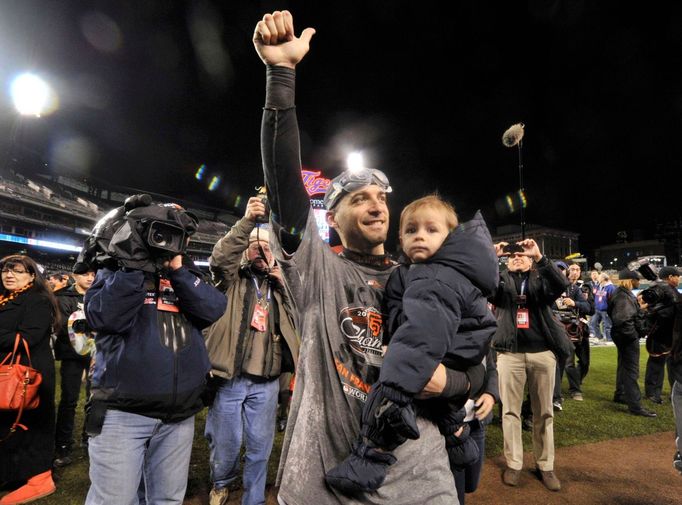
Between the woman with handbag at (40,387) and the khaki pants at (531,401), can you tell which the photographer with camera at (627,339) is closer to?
the khaki pants at (531,401)

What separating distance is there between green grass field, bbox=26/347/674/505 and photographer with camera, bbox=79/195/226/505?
1839 mm

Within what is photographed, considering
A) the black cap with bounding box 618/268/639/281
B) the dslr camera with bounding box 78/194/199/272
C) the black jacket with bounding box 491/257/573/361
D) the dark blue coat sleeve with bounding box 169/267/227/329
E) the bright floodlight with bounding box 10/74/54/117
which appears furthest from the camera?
the bright floodlight with bounding box 10/74/54/117

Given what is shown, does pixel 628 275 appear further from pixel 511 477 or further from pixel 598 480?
pixel 511 477

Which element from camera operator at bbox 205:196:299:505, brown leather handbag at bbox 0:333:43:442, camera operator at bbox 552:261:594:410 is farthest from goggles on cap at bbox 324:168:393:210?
camera operator at bbox 552:261:594:410

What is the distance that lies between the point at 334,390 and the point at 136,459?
147 cm

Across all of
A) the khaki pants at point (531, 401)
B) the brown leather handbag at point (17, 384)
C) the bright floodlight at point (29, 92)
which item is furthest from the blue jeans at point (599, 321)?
the bright floodlight at point (29, 92)

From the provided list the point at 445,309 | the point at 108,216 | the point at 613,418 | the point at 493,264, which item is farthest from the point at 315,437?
the point at 613,418

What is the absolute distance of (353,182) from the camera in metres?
1.97

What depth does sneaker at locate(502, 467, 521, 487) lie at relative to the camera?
416 cm

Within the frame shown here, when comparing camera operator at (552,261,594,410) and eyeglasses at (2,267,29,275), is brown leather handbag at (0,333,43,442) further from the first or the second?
camera operator at (552,261,594,410)

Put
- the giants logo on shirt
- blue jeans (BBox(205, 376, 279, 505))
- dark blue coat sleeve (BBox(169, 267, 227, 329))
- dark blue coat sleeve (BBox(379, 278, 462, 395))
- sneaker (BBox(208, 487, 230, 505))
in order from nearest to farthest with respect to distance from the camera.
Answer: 1. dark blue coat sleeve (BBox(379, 278, 462, 395))
2. the giants logo on shirt
3. dark blue coat sleeve (BBox(169, 267, 227, 329))
4. blue jeans (BBox(205, 376, 279, 505))
5. sneaker (BBox(208, 487, 230, 505))

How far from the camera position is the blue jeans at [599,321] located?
15168mm

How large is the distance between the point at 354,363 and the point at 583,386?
9519 millimetres

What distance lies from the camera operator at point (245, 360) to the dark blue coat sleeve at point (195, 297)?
703 millimetres
